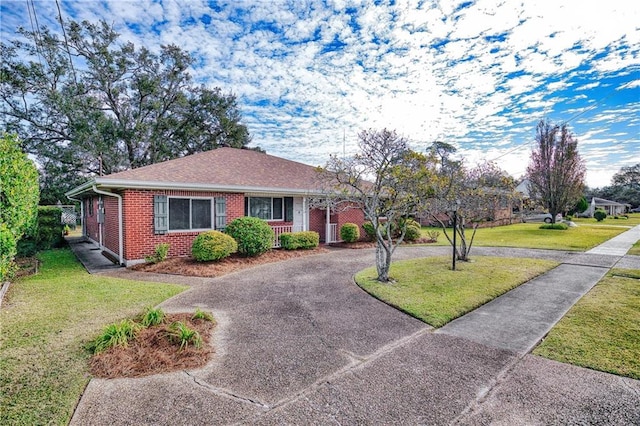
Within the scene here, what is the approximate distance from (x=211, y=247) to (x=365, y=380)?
23.2 ft

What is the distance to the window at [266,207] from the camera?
1307cm

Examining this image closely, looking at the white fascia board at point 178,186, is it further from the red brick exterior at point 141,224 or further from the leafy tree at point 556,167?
the leafy tree at point 556,167

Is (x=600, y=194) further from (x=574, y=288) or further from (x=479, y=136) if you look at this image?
(x=574, y=288)

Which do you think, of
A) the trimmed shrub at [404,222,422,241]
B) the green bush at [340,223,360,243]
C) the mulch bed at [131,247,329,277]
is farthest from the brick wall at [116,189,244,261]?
the trimmed shrub at [404,222,422,241]

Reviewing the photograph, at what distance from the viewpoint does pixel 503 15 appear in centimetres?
999

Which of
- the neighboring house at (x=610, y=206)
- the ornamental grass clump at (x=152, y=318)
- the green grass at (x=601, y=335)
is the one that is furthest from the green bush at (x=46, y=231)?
the neighboring house at (x=610, y=206)

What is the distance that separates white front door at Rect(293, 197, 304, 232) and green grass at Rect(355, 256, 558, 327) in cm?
541

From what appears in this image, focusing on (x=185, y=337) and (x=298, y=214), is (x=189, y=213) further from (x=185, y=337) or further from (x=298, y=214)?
(x=185, y=337)

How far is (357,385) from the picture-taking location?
3.34m

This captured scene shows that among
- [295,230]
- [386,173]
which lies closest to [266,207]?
[295,230]

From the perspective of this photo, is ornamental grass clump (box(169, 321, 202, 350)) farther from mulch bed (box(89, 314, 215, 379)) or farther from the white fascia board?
the white fascia board

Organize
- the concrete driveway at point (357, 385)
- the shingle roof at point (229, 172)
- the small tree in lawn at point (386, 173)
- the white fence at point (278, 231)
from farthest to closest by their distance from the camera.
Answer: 1. the white fence at point (278, 231)
2. the shingle roof at point (229, 172)
3. the small tree in lawn at point (386, 173)
4. the concrete driveway at point (357, 385)

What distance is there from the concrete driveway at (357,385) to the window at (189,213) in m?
6.24

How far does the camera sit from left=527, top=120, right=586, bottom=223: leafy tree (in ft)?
78.5
